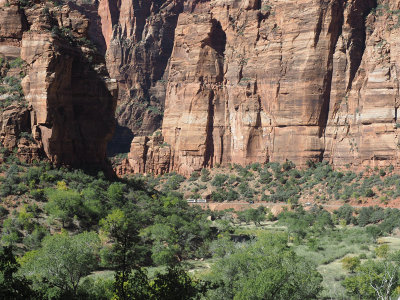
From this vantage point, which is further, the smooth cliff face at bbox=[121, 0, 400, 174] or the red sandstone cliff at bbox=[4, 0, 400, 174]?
the smooth cliff face at bbox=[121, 0, 400, 174]

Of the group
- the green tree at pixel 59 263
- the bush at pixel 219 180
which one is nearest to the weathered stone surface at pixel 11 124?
the green tree at pixel 59 263

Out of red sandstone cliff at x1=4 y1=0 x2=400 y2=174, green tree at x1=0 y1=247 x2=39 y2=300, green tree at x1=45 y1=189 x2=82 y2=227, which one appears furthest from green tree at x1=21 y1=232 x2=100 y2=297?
red sandstone cliff at x1=4 y1=0 x2=400 y2=174

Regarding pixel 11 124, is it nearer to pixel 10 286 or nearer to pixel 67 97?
pixel 67 97

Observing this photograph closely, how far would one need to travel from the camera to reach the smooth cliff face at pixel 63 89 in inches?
2014

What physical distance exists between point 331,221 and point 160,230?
29655mm

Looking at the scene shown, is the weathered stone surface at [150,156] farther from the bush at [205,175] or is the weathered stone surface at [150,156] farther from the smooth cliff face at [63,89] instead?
the smooth cliff face at [63,89]

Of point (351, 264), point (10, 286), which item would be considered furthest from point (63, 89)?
point (10, 286)

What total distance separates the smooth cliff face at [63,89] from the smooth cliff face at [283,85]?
3990 cm

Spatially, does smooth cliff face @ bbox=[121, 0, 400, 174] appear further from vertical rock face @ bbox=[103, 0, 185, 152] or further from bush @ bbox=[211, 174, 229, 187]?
vertical rock face @ bbox=[103, 0, 185, 152]

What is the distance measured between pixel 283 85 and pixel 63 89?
47.2 meters

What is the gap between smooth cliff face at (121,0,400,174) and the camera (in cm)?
8169

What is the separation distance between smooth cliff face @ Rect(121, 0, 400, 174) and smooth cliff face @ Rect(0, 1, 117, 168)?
39.9 m

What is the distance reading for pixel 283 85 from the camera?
91438mm

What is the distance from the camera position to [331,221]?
6975 cm
